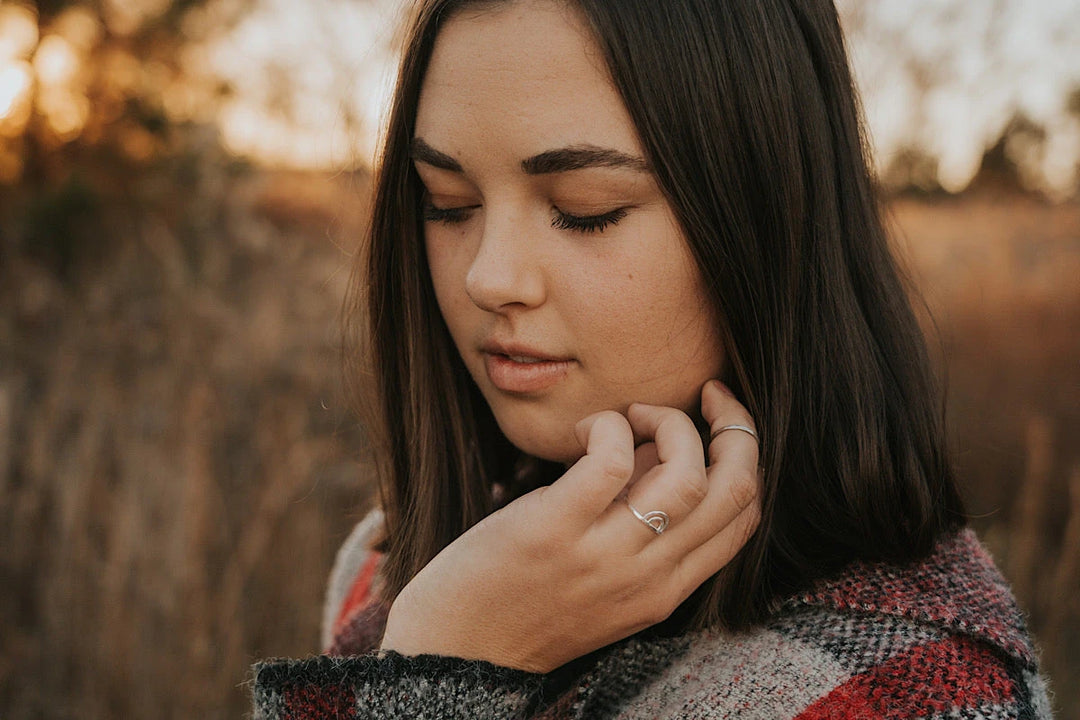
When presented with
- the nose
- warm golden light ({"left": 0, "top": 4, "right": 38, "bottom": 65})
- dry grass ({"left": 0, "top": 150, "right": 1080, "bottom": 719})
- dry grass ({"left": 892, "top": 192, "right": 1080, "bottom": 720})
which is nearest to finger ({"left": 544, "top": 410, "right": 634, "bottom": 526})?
the nose

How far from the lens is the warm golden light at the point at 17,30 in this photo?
236 inches

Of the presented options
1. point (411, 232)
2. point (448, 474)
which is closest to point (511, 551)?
point (448, 474)

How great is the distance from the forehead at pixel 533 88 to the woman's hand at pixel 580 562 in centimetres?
43

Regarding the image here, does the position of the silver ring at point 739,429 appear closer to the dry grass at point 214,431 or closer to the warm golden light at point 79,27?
the dry grass at point 214,431

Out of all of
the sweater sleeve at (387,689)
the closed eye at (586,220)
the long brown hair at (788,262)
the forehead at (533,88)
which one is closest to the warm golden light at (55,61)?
the long brown hair at (788,262)

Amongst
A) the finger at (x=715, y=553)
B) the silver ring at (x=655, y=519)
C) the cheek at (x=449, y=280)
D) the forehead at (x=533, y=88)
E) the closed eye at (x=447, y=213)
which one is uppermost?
the forehead at (x=533, y=88)

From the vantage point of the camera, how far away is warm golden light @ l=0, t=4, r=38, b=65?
19.7 ft

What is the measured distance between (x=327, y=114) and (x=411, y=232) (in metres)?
3.51

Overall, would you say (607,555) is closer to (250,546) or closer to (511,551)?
(511,551)

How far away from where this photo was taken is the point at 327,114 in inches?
192

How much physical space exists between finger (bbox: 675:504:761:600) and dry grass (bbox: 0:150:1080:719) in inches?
34.2

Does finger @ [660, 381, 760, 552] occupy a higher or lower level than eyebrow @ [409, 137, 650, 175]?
lower

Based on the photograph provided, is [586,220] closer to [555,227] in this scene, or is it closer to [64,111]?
[555,227]

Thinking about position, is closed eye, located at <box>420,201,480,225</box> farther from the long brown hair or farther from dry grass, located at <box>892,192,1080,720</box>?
dry grass, located at <box>892,192,1080,720</box>
